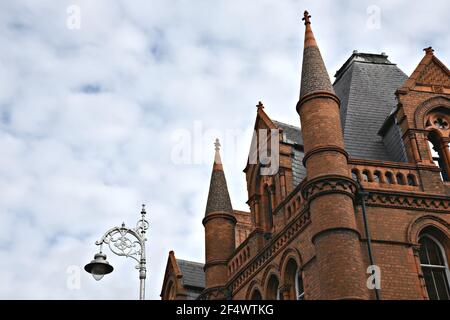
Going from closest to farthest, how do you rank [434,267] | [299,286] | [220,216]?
[434,267] < [299,286] < [220,216]

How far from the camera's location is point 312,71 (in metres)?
23.0

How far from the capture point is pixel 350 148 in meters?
23.3

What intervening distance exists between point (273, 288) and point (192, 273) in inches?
410

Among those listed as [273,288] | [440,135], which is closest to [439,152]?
[440,135]

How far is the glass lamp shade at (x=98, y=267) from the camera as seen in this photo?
1803 centimetres

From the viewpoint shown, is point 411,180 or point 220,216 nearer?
point 411,180

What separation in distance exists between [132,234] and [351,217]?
19.6ft

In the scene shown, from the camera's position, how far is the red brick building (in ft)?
63.5

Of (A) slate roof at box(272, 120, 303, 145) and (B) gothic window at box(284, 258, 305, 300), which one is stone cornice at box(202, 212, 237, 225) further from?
(B) gothic window at box(284, 258, 305, 300)

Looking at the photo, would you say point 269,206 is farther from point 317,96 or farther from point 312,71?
point 312,71

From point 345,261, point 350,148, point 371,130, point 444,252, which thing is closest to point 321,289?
point 345,261

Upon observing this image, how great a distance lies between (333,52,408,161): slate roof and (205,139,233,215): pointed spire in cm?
578

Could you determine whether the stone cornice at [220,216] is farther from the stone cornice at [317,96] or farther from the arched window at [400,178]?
the arched window at [400,178]
